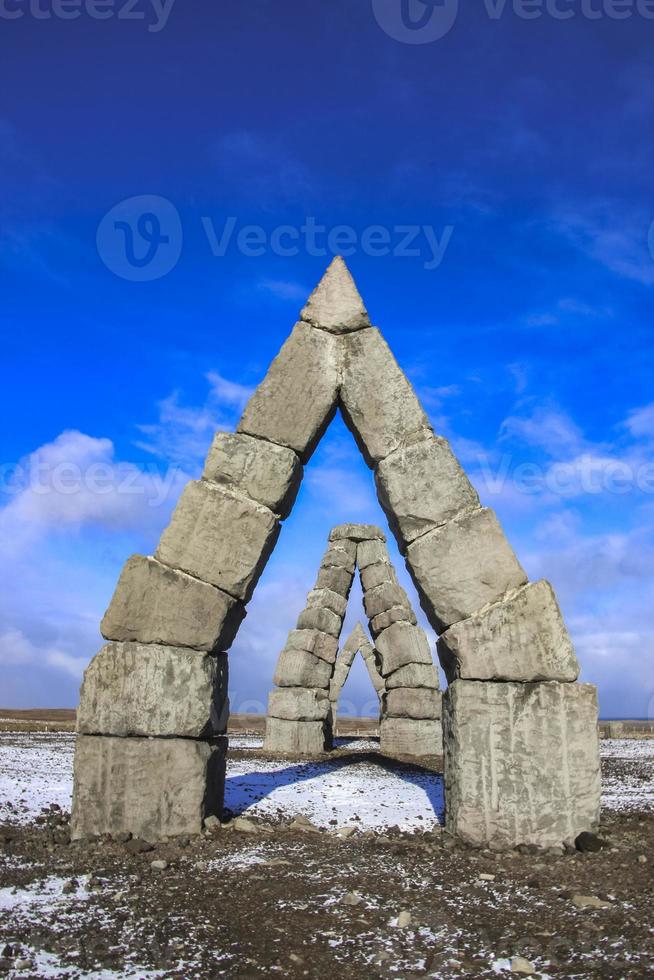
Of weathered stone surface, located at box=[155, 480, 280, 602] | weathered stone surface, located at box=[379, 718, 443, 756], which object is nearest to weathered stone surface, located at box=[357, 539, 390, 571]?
weathered stone surface, located at box=[379, 718, 443, 756]

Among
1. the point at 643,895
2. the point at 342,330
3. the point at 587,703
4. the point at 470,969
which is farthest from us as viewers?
the point at 342,330

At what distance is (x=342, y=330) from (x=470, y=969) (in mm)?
4832

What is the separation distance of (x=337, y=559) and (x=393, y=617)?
66.8 inches

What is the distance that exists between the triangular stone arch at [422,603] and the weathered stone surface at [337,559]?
29.9ft

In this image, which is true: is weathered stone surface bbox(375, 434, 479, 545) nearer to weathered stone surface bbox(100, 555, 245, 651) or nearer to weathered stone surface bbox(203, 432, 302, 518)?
weathered stone surface bbox(203, 432, 302, 518)

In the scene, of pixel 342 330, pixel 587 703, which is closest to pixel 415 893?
pixel 587 703

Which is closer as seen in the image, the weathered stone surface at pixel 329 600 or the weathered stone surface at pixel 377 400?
the weathered stone surface at pixel 377 400

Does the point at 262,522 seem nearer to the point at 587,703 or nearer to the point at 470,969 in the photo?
the point at 587,703

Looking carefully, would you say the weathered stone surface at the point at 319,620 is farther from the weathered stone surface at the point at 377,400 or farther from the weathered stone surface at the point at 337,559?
the weathered stone surface at the point at 377,400

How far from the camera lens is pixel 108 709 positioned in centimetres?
573

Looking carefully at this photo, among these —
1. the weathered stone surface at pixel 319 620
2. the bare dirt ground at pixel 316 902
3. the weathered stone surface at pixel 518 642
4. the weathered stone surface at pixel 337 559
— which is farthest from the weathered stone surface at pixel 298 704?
the weathered stone surface at pixel 518 642

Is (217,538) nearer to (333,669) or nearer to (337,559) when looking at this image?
(333,669)

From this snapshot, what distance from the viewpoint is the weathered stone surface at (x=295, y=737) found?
13.8 meters

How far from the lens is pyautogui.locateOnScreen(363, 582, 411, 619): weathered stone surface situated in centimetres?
1502
